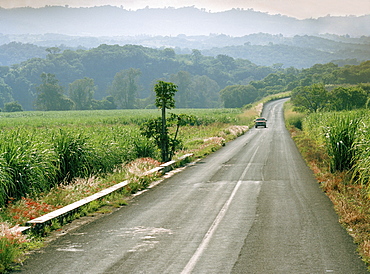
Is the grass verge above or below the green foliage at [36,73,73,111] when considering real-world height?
below

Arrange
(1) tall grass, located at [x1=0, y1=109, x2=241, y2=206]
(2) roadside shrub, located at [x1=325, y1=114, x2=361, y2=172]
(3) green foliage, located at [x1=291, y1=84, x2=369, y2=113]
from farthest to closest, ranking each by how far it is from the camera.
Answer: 1. (3) green foliage, located at [x1=291, y1=84, x2=369, y2=113]
2. (2) roadside shrub, located at [x1=325, y1=114, x2=361, y2=172]
3. (1) tall grass, located at [x1=0, y1=109, x2=241, y2=206]

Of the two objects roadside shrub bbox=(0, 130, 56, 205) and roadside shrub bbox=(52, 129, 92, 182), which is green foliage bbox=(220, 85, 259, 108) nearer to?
roadside shrub bbox=(52, 129, 92, 182)

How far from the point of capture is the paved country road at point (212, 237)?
7.37 meters

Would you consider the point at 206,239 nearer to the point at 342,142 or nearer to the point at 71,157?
the point at 71,157

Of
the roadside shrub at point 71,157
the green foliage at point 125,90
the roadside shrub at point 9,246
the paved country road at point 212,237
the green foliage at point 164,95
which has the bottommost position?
the paved country road at point 212,237

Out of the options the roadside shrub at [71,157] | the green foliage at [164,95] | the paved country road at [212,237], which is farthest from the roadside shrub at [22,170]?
the green foliage at [164,95]

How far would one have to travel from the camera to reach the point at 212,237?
9109 millimetres

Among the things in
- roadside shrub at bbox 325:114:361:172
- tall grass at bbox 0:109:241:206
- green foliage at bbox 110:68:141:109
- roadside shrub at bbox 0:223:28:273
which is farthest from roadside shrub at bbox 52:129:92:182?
green foliage at bbox 110:68:141:109

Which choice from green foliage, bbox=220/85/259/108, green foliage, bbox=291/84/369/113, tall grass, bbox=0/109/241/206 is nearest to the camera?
tall grass, bbox=0/109/241/206

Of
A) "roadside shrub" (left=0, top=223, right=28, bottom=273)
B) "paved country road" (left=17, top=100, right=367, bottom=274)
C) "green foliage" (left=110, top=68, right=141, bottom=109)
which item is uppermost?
"green foliage" (left=110, top=68, right=141, bottom=109)

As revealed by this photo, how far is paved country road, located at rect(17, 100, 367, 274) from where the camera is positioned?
7.37 meters

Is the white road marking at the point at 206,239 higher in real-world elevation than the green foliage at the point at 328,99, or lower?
lower

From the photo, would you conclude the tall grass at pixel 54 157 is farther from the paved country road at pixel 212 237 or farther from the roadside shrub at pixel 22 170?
the paved country road at pixel 212 237

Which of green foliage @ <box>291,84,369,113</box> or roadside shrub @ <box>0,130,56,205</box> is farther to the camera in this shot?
green foliage @ <box>291,84,369,113</box>
